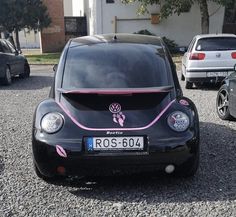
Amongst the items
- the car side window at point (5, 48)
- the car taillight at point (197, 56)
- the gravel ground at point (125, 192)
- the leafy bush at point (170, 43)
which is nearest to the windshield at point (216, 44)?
the car taillight at point (197, 56)

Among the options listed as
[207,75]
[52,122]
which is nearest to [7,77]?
[207,75]

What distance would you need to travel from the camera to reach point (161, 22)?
27.2m

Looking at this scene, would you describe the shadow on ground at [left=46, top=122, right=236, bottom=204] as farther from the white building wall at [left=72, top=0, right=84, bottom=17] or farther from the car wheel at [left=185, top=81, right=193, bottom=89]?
the white building wall at [left=72, top=0, right=84, bottom=17]

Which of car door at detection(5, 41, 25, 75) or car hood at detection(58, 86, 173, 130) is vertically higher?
car hood at detection(58, 86, 173, 130)

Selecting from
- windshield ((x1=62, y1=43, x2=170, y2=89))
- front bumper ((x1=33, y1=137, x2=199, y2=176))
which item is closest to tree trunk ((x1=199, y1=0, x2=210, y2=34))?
windshield ((x1=62, y1=43, x2=170, y2=89))

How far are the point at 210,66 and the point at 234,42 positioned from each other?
0.94 meters

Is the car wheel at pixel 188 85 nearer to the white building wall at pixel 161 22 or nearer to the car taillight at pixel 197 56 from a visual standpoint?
the car taillight at pixel 197 56

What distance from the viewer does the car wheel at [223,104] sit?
309 inches

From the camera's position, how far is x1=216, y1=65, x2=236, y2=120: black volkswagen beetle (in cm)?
739

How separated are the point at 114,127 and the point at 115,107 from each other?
0.24 metres

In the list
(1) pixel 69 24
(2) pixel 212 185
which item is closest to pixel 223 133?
(2) pixel 212 185

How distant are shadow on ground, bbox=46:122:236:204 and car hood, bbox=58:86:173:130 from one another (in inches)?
24.4

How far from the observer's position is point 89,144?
4.28 meters

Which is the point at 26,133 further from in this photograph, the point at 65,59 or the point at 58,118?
the point at 58,118
